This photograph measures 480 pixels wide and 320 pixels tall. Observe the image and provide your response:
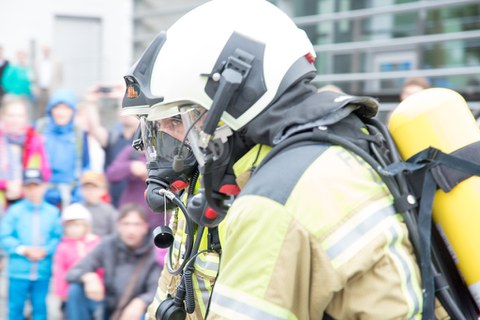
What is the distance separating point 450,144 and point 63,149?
5.07m

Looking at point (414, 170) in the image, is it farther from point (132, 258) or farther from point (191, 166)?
point (132, 258)

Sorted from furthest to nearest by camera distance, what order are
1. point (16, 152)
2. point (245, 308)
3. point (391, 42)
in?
point (391, 42) < point (16, 152) < point (245, 308)

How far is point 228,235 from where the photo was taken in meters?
1.56

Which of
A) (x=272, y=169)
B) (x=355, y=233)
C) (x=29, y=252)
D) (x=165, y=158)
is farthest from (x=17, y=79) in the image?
(x=355, y=233)

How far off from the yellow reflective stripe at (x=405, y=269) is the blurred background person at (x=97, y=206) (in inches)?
166

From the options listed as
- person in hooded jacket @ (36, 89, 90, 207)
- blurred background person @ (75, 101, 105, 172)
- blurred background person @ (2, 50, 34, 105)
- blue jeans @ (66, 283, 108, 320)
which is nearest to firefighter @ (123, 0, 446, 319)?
blue jeans @ (66, 283, 108, 320)

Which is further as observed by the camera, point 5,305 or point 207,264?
point 5,305

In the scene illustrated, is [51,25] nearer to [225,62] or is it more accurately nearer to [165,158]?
[165,158]

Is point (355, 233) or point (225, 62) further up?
point (225, 62)

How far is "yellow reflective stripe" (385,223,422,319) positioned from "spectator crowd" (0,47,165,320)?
9.60 ft

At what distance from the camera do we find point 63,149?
6281 mm

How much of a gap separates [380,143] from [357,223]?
0.28 metres

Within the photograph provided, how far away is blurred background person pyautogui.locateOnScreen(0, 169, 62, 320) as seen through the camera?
5.32 m

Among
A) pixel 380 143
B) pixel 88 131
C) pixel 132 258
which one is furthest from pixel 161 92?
pixel 88 131
